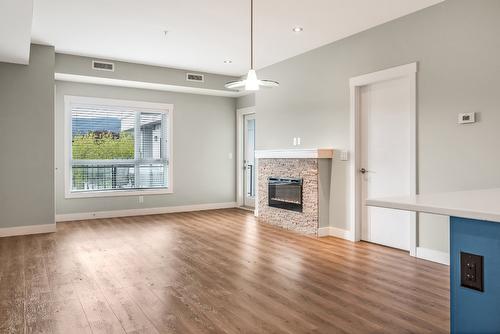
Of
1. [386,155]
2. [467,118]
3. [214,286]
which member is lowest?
[214,286]

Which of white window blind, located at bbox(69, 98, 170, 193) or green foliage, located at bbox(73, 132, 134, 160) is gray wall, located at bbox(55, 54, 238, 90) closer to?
white window blind, located at bbox(69, 98, 170, 193)

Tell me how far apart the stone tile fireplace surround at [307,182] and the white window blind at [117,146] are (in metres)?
2.73

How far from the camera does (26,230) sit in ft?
18.2

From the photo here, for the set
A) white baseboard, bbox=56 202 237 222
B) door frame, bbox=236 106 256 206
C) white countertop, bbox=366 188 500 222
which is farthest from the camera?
door frame, bbox=236 106 256 206

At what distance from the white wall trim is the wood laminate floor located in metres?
2.82

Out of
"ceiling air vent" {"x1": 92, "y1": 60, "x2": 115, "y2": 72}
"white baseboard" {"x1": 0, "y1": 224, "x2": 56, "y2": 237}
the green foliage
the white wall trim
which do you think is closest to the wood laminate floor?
"white baseboard" {"x1": 0, "y1": 224, "x2": 56, "y2": 237}

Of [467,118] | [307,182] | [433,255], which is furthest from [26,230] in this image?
[467,118]

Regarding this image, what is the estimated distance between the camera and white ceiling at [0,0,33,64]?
11.3 feet

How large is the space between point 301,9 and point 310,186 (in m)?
2.49

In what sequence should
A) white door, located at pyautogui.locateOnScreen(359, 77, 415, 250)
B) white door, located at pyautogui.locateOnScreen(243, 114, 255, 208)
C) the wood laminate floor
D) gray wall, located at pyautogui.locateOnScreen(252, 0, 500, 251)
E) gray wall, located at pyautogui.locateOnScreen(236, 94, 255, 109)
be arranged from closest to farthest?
the wood laminate floor < gray wall, located at pyautogui.locateOnScreen(252, 0, 500, 251) < white door, located at pyautogui.locateOnScreen(359, 77, 415, 250) < gray wall, located at pyautogui.locateOnScreen(236, 94, 255, 109) < white door, located at pyautogui.locateOnScreen(243, 114, 255, 208)

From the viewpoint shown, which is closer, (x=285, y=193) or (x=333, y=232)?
(x=333, y=232)

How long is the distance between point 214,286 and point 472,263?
7.34 ft

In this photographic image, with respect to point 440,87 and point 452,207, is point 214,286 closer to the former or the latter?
point 452,207

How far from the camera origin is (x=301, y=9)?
4.27 m
